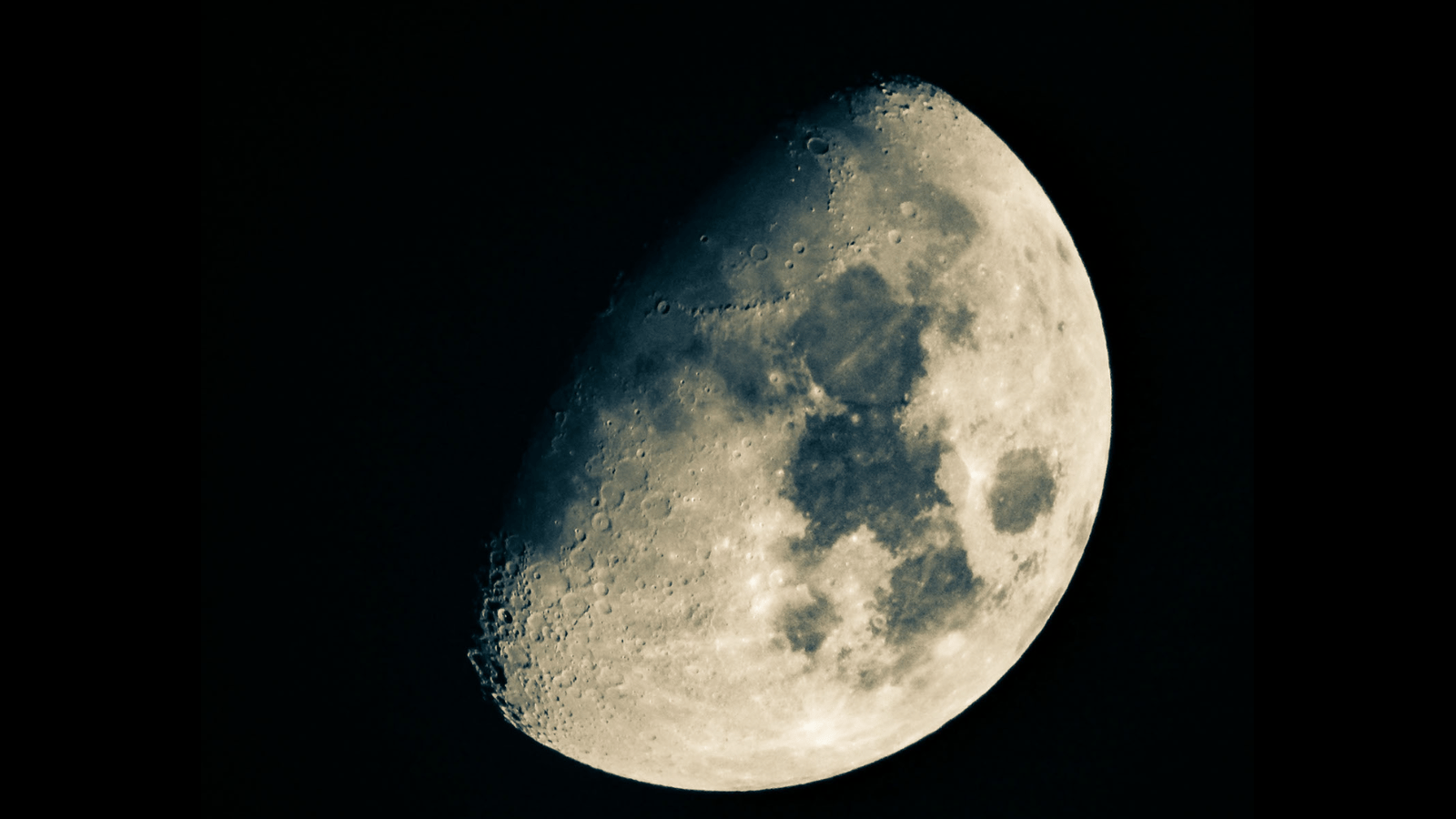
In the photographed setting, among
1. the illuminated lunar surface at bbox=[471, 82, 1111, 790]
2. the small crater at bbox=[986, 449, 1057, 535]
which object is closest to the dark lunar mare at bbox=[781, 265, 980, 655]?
the illuminated lunar surface at bbox=[471, 82, 1111, 790]

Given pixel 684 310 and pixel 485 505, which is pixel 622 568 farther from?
pixel 684 310

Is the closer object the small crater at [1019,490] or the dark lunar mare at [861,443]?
the dark lunar mare at [861,443]

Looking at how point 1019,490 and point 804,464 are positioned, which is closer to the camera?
point 804,464

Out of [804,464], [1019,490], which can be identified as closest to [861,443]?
[804,464]

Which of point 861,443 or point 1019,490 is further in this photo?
point 1019,490

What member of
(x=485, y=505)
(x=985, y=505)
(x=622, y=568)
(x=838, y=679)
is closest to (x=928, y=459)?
(x=985, y=505)

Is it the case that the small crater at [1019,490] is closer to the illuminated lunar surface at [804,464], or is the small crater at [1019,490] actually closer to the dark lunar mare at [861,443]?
the illuminated lunar surface at [804,464]

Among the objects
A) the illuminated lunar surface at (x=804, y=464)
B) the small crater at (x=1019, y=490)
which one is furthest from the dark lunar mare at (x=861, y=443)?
the small crater at (x=1019, y=490)

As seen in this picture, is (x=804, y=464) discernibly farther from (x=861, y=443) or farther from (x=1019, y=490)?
(x=1019, y=490)

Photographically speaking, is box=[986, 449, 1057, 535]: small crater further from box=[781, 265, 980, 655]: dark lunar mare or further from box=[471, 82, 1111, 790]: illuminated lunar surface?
box=[781, 265, 980, 655]: dark lunar mare
